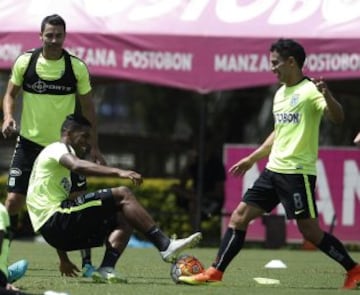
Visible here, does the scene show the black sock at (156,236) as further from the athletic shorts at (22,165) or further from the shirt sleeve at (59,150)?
the athletic shorts at (22,165)

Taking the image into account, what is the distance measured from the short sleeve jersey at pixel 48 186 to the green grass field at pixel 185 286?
0.56 metres

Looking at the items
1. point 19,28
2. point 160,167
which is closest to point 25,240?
point 19,28

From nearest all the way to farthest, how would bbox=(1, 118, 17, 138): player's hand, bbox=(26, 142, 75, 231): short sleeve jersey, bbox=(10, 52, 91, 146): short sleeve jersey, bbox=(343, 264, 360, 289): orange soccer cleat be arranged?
bbox=(26, 142, 75, 231): short sleeve jersey < bbox=(343, 264, 360, 289): orange soccer cleat < bbox=(1, 118, 17, 138): player's hand < bbox=(10, 52, 91, 146): short sleeve jersey

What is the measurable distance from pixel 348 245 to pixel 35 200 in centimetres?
950

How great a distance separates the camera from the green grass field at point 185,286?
8.99m

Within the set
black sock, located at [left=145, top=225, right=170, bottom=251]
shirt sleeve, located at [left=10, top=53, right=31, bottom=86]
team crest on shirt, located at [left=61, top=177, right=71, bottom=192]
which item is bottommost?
black sock, located at [left=145, top=225, right=170, bottom=251]

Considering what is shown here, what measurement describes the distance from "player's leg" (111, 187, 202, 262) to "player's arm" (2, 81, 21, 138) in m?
1.82

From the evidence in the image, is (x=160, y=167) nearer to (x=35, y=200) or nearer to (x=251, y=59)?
(x=251, y=59)

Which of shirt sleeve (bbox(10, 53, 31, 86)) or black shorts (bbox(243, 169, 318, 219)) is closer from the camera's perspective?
black shorts (bbox(243, 169, 318, 219))

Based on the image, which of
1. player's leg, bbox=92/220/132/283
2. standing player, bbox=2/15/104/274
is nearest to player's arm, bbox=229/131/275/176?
player's leg, bbox=92/220/132/283

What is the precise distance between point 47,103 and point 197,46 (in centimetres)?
617

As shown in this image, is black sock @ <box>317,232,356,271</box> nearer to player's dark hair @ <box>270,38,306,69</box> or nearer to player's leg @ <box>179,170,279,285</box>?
player's leg @ <box>179,170,279,285</box>

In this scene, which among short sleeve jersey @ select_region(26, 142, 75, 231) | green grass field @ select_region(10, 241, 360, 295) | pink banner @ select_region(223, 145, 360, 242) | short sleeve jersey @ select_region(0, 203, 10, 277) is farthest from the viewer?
pink banner @ select_region(223, 145, 360, 242)

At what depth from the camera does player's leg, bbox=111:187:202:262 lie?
9156 millimetres
